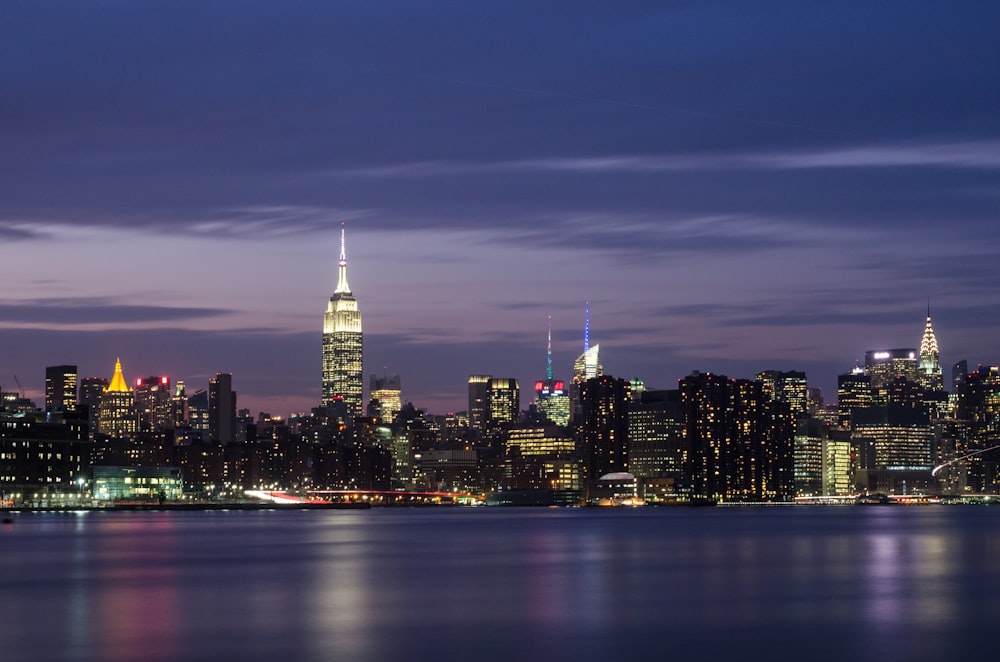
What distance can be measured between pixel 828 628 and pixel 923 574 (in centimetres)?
3040

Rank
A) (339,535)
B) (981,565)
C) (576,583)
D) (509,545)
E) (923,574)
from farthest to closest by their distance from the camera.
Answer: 1. (339,535)
2. (509,545)
3. (981,565)
4. (923,574)
5. (576,583)

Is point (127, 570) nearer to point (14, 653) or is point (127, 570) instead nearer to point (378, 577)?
point (378, 577)

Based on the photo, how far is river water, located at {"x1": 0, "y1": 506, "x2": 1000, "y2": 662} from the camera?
165ft

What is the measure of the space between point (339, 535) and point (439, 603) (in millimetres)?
84557

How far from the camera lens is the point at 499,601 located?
67.5m

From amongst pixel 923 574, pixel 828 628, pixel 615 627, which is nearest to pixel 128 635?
pixel 615 627

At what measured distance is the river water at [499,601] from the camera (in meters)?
50.4

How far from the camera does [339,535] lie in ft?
490

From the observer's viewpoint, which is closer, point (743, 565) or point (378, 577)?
point (378, 577)

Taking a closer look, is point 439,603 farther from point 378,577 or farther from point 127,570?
point 127,570

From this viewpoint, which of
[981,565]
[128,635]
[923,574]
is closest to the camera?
[128,635]

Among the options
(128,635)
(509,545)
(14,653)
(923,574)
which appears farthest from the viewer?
(509,545)

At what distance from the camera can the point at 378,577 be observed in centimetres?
8300

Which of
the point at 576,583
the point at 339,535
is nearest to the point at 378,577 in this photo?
the point at 576,583
